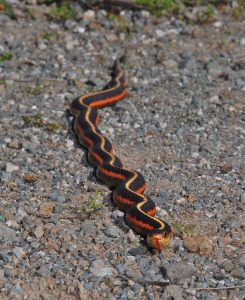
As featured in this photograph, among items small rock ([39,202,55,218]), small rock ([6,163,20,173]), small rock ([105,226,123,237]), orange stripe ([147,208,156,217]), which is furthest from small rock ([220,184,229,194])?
small rock ([6,163,20,173])

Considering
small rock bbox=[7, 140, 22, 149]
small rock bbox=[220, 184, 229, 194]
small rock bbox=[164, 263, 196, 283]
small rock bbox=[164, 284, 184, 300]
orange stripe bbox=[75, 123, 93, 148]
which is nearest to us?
small rock bbox=[164, 284, 184, 300]

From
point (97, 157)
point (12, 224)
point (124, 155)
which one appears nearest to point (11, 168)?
point (97, 157)

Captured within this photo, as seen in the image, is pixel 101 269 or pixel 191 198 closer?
pixel 101 269

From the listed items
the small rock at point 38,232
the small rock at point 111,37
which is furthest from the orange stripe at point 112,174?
the small rock at point 111,37

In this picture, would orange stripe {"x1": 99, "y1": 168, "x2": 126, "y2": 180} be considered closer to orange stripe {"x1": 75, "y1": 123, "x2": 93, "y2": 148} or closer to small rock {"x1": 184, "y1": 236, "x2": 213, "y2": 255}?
orange stripe {"x1": 75, "y1": 123, "x2": 93, "y2": 148}

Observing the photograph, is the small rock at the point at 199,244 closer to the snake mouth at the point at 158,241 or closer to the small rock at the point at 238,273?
the snake mouth at the point at 158,241

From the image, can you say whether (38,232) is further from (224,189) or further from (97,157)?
(224,189)
